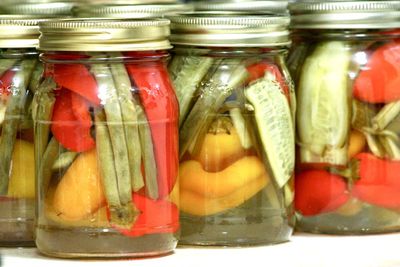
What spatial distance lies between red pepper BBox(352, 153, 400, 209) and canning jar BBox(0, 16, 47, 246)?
303mm

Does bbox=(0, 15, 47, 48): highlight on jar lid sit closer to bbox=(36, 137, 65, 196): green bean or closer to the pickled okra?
bbox=(36, 137, 65, 196): green bean

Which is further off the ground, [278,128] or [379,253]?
[278,128]

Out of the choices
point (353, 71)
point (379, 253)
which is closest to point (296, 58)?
point (353, 71)

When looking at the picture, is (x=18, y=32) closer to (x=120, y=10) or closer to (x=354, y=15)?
(x=120, y=10)

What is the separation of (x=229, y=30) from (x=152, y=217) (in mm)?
176

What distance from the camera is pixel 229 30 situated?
39.1 inches

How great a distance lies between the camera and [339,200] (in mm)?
1076

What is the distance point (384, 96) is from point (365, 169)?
7cm

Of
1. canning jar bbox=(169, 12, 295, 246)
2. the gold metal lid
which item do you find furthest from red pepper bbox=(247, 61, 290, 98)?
the gold metal lid

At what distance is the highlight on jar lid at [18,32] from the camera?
1.00 m

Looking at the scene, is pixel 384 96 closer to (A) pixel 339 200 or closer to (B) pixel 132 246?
(A) pixel 339 200

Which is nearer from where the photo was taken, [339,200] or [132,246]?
[132,246]

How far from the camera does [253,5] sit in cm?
112

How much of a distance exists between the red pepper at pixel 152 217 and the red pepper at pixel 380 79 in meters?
0.22
